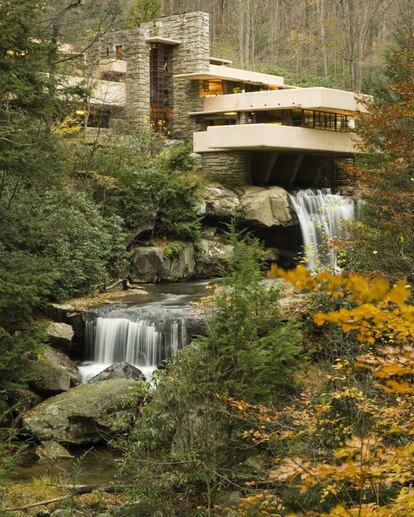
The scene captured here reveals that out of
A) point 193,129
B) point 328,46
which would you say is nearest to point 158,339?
point 193,129

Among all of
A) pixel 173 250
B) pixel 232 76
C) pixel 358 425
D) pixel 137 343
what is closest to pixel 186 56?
pixel 232 76

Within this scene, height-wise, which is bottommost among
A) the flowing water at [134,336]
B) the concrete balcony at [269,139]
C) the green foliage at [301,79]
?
the flowing water at [134,336]

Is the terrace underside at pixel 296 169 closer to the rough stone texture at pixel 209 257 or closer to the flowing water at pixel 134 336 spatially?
the rough stone texture at pixel 209 257

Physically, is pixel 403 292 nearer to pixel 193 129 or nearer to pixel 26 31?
pixel 26 31

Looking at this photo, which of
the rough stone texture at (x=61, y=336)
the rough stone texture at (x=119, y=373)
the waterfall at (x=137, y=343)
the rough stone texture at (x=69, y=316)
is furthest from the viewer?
the rough stone texture at (x=69, y=316)

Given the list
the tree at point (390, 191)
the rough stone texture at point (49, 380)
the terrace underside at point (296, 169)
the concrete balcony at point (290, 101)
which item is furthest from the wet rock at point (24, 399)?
the concrete balcony at point (290, 101)

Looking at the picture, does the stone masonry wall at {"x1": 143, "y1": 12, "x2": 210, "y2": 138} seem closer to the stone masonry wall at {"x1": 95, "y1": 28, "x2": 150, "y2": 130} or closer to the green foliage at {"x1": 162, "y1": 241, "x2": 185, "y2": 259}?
the stone masonry wall at {"x1": 95, "y1": 28, "x2": 150, "y2": 130}

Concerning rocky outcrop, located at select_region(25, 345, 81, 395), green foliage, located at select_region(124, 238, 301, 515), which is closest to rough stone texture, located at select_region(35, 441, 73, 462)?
rocky outcrop, located at select_region(25, 345, 81, 395)

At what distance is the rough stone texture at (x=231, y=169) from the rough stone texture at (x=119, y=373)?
1231 centimetres

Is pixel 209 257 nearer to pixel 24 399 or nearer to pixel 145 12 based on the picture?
pixel 24 399

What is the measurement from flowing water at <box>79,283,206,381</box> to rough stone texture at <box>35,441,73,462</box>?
3.11 meters

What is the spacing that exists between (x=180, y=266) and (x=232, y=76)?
1217cm

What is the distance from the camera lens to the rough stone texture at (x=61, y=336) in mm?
15281

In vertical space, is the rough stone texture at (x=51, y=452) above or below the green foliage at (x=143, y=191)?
below
